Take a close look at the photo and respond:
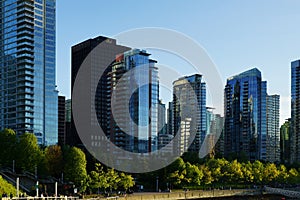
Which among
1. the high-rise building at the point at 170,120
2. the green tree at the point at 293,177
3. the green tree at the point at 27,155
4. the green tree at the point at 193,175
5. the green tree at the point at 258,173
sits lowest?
the green tree at the point at 293,177

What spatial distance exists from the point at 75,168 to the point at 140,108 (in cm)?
6185

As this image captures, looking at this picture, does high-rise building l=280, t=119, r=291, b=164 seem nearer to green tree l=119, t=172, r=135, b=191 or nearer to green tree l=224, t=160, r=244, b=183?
green tree l=224, t=160, r=244, b=183

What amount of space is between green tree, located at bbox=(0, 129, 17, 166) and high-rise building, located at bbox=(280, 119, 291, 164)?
116022 mm

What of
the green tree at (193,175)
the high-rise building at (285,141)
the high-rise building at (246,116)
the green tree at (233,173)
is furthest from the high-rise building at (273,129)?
the green tree at (193,175)

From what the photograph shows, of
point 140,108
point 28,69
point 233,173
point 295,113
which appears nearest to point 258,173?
point 233,173

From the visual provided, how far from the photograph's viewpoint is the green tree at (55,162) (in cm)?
6384

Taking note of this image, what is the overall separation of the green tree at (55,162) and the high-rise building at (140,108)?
185 ft

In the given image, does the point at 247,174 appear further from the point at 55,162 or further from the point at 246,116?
the point at 246,116

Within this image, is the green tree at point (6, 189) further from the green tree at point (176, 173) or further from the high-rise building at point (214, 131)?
the high-rise building at point (214, 131)

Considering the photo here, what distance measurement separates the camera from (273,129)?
544ft

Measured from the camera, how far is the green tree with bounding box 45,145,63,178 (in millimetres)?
63844

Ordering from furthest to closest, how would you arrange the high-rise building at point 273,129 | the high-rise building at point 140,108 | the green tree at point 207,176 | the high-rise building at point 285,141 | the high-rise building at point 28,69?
the high-rise building at point 285,141
the high-rise building at point 273,129
the high-rise building at point 140,108
the high-rise building at point 28,69
the green tree at point 207,176

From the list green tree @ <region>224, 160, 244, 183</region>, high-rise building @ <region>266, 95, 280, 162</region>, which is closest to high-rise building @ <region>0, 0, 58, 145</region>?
green tree @ <region>224, 160, 244, 183</region>

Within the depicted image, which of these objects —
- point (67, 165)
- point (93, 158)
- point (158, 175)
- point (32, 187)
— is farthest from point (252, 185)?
point (32, 187)
